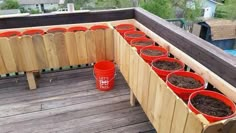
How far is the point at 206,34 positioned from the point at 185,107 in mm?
2258

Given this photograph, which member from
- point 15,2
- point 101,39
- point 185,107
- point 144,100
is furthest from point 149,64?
point 15,2

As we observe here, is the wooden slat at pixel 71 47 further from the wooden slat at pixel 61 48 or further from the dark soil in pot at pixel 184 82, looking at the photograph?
the dark soil in pot at pixel 184 82

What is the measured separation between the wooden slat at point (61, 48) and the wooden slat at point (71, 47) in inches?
1.4

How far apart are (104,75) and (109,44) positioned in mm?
427

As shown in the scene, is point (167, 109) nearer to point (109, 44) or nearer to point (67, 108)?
point (67, 108)

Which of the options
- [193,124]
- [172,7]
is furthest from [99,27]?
[172,7]

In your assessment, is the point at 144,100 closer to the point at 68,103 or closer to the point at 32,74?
the point at 68,103

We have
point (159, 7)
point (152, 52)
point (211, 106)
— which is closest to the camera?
point (211, 106)

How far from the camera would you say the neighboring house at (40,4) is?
27.9m

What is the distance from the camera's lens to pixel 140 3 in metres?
16.1

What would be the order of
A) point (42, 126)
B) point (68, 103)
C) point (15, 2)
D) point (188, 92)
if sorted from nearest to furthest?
point (188, 92), point (42, 126), point (68, 103), point (15, 2)

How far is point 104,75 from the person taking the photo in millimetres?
2289

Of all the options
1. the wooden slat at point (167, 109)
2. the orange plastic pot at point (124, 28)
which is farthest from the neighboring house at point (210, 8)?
the wooden slat at point (167, 109)

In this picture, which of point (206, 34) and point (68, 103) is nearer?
point (68, 103)
